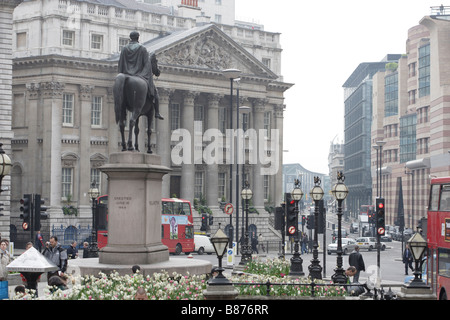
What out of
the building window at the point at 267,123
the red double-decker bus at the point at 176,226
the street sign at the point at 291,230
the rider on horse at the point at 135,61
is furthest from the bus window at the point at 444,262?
the building window at the point at 267,123

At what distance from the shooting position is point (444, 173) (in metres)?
105

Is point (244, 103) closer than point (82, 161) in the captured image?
No

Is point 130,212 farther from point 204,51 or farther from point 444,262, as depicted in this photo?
point 204,51

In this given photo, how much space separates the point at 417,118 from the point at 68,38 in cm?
6074

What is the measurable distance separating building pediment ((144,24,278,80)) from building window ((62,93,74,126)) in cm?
860

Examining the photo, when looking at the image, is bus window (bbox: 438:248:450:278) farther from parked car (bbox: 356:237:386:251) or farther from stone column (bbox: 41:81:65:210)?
parked car (bbox: 356:237:386:251)

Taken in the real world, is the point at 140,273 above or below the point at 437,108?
below

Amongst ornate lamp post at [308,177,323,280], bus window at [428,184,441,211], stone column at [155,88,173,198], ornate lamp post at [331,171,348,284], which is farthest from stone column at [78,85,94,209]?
bus window at [428,184,441,211]

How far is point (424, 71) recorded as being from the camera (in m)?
117

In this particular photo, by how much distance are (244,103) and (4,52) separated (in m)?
40.4

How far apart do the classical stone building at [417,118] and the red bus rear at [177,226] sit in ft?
88.6

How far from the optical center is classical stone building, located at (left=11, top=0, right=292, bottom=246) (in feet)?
244

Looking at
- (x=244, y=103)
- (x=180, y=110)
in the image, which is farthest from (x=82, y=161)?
(x=244, y=103)
